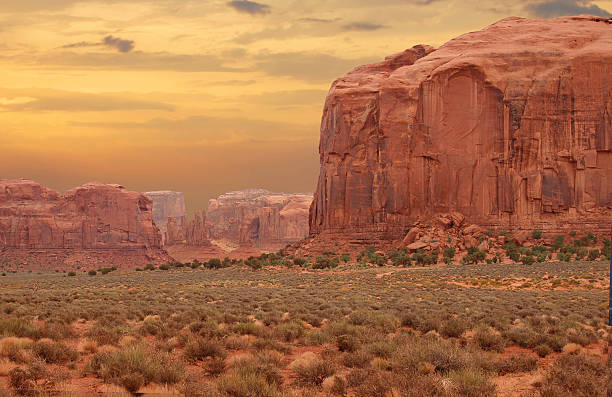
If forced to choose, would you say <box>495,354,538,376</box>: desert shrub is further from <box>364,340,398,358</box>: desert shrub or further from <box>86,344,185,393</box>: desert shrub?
<box>86,344,185,393</box>: desert shrub

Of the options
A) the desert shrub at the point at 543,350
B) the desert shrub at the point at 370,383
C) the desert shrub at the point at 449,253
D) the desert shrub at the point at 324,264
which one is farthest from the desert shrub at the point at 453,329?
the desert shrub at the point at 324,264

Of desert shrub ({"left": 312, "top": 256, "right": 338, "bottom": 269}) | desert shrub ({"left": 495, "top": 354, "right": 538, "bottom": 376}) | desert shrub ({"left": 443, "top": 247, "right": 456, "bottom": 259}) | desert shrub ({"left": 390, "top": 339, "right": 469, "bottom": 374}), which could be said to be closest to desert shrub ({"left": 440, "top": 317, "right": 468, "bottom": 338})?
desert shrub ({"left": 495, "top": 354, "right": 538, "bottom": 376})

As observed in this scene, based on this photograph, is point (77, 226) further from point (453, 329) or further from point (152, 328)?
point (453, 329)

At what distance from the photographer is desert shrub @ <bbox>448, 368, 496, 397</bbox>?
26.8 ft

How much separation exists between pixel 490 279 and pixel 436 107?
113 ft

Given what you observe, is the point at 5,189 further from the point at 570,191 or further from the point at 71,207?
the point at 570,191

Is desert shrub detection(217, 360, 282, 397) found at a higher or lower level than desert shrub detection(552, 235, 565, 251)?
higher

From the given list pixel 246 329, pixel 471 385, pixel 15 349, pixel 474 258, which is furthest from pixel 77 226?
pixel 471 385

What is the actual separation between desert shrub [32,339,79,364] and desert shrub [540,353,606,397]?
8164mm

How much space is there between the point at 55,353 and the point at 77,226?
117m

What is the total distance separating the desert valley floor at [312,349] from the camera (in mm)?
8625

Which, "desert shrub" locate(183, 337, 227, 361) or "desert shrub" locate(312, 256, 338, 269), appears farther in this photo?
"desert shrub" locate(312, 256, 338, 269)

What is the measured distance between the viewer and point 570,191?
62.4 metres

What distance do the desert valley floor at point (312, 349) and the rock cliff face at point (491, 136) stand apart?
136 feet
